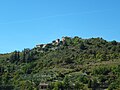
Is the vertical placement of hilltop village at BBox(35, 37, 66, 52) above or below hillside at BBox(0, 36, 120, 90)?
above

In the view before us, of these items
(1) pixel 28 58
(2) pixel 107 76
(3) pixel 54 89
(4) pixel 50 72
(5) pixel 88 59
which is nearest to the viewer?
(3) pixel 54 89

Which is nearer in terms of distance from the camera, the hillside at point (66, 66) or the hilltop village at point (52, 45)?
the hillside at point (66, 66)

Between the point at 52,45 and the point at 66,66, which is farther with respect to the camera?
the point at 52,45

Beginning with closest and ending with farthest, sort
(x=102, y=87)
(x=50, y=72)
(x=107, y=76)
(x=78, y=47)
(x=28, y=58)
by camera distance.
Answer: (x=102, y=87) < (x=107, y=76) < (x=50, y=72) < (x=28, y=58) < (x=78, y=47)

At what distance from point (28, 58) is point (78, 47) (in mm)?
24696

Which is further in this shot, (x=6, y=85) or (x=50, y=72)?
(x=50, y=72)

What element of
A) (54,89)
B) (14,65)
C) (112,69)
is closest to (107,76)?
(112,69)

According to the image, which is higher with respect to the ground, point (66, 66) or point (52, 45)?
point (52, 45)

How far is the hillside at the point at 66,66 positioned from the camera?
9869 cm

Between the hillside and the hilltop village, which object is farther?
the hilltop village

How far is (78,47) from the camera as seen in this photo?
161875mm

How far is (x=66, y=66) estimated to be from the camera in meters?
132

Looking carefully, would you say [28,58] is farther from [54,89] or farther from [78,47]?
[54,89]

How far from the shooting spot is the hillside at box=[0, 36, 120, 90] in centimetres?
9869
